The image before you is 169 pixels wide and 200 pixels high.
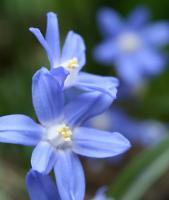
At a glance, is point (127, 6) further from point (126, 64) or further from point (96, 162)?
point (96, 162)

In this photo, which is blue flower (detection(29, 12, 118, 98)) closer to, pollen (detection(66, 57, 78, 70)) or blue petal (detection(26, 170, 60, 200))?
pollen (detection(66, 57, 78, 70))

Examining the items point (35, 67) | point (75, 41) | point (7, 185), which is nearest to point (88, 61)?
point (35, 67)

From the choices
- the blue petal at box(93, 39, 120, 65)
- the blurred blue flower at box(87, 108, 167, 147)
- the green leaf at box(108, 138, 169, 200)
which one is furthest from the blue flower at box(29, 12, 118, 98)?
the blue petal at box(93, 39, 120, 65)

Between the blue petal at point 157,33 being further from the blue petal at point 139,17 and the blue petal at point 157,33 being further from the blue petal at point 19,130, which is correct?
the blue petal at point 19,130

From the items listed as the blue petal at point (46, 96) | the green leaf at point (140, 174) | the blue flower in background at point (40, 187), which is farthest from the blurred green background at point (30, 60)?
the blue flower in background at point (40, 187)

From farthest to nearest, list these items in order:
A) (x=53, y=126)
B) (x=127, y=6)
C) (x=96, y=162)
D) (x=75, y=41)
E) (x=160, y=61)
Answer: (x=127, y=6), (x=160, y=61), (x=96, y=162), (x=75, y=41), (x=53, y=126)
